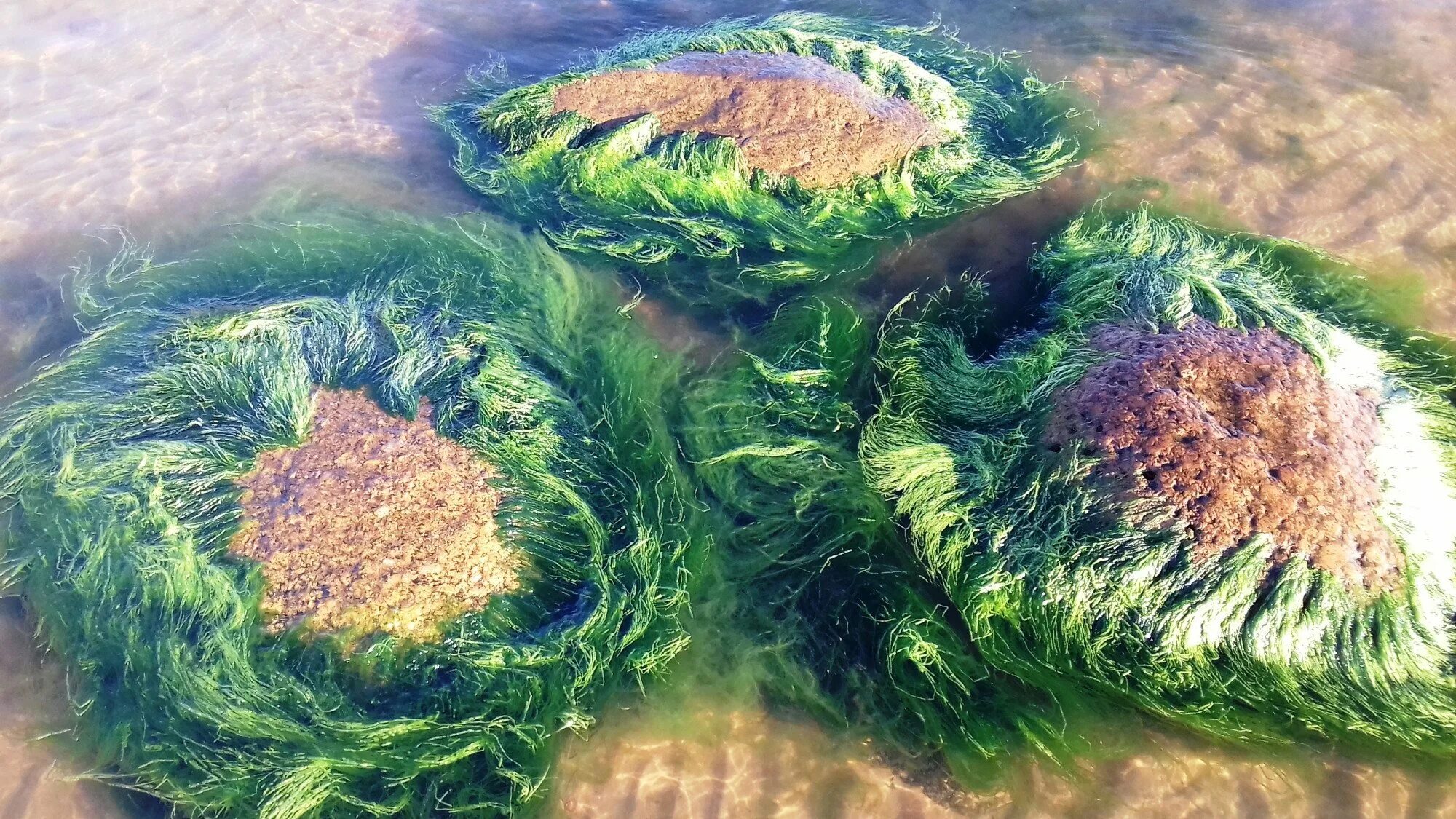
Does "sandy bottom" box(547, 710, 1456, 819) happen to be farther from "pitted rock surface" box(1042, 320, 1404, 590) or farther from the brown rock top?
the brown rock top

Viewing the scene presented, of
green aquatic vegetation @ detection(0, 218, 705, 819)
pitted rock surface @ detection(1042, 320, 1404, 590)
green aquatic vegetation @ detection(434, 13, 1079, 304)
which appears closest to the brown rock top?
green aquatic vegetation @ detection(0, 218, 705, 819)

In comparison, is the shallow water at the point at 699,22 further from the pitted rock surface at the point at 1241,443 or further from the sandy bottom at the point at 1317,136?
the pitted rock surface at the point at 1241,443

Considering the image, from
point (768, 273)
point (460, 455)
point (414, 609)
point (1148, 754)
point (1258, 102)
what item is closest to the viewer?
point (1148, 754)

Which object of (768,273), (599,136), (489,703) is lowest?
(489,703)

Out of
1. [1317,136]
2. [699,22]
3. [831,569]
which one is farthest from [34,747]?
[1317,136]

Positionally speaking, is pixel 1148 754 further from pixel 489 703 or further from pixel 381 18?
pixel 381 18

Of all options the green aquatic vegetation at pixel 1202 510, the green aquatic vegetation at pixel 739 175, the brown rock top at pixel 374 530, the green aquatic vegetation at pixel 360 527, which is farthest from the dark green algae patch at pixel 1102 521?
the brown rock top at pixel 374 530

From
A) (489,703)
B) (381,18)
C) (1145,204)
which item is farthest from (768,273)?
(381,18)
